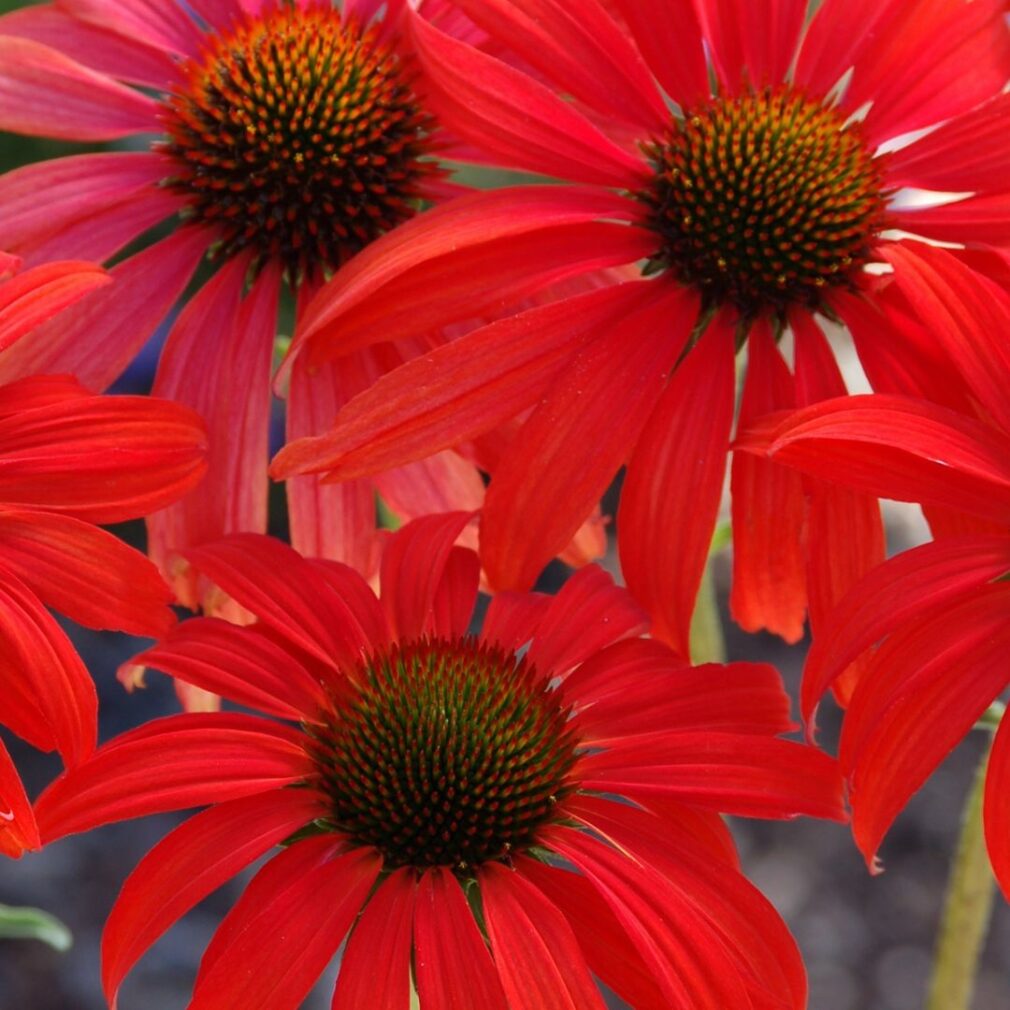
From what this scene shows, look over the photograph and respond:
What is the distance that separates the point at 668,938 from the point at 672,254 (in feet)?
0.90

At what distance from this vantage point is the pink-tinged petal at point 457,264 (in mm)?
553

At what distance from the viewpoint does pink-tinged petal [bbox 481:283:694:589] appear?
0.58 m

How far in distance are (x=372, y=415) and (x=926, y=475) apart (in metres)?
0.19

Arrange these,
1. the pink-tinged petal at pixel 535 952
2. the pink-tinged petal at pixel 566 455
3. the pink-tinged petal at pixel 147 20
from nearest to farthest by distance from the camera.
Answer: the pink-tinged petal at pixel 535 952
the pink-tinged petal at pixel 566 455
the pink-tinged petal at pixel 147 20

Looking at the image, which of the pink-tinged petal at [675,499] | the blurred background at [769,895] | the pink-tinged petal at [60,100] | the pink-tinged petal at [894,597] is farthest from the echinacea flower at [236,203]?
the blurred background at [769,895]

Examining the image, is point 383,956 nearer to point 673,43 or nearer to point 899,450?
point 899,450

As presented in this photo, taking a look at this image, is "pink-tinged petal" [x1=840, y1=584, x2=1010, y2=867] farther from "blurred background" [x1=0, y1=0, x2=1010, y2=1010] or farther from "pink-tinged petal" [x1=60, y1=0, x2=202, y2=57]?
"blurred background" [x1=0, y1=0, x2=1010, y2=1010]

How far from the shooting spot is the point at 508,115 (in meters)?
0.59

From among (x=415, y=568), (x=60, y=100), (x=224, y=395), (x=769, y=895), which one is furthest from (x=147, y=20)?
(x=769, y=895)

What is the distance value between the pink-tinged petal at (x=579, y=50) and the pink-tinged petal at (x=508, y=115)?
1cm

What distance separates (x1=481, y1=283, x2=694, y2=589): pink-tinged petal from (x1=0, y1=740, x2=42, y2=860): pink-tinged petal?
185 millimetres

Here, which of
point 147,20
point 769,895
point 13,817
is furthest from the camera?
point 769,895

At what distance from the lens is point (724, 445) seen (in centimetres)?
60

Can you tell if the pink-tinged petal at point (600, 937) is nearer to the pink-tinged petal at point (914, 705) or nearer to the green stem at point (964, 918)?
the pink-tinged petal at point (914, 705)
